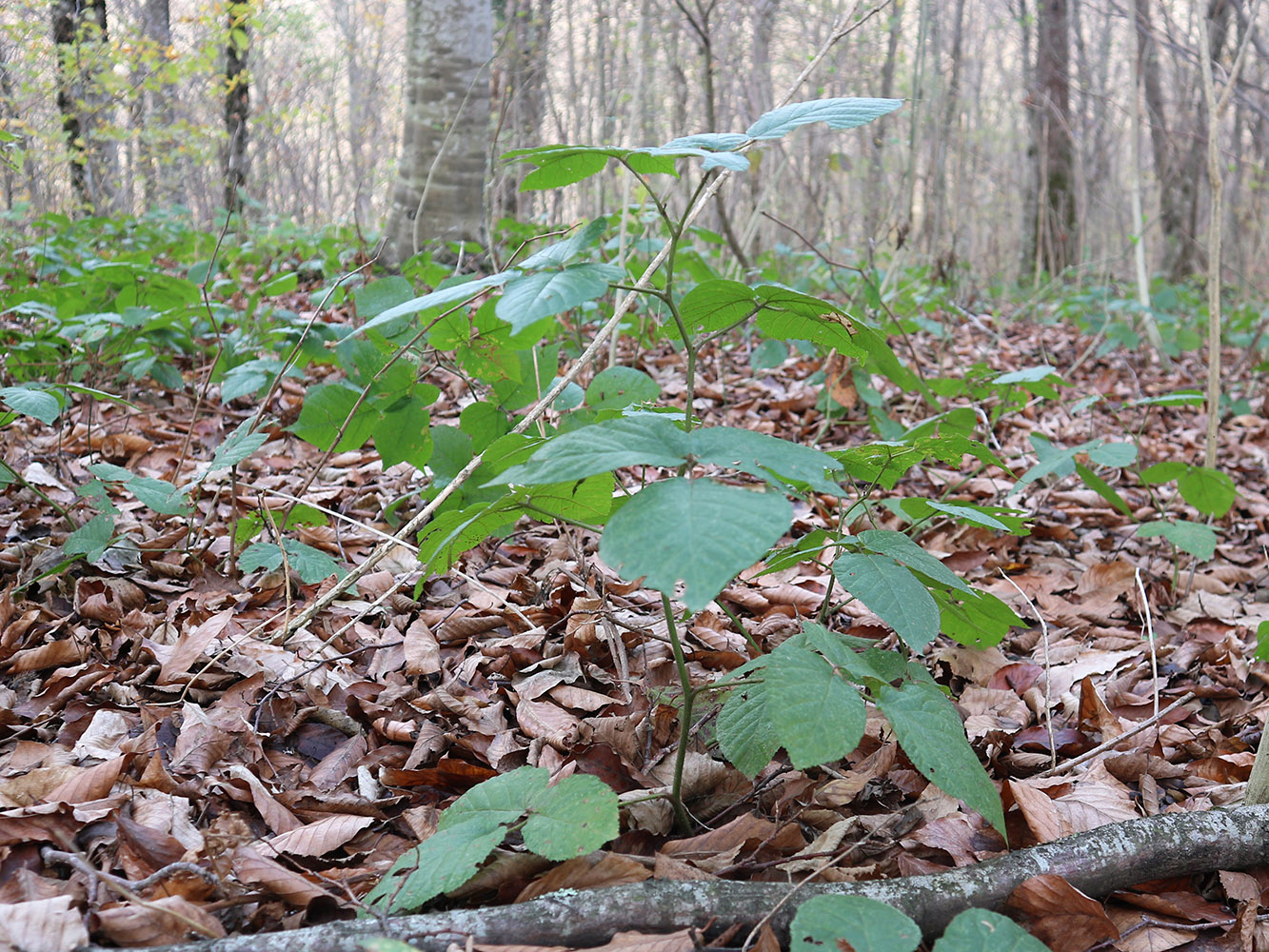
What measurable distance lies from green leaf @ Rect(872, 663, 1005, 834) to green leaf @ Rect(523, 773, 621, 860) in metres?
0.32

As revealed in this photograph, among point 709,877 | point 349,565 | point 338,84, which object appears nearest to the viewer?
point 709,877

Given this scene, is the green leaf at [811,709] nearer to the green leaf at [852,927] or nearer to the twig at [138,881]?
the green leaf at [852,927]

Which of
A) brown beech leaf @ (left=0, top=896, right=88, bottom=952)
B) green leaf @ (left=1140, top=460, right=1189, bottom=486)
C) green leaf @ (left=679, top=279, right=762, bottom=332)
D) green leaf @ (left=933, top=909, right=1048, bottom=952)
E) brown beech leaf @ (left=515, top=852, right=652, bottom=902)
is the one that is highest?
green leaf @ (left=679, top=279, right=762, bottom=332)

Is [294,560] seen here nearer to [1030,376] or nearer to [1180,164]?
[1030,376]

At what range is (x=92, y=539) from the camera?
5.27ft

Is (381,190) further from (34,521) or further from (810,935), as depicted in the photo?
(810,935)

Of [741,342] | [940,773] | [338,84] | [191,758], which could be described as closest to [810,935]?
[940,773]

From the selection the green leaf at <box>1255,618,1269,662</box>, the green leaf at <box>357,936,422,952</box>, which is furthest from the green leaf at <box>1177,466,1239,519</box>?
the green leaf at <box>357,936,422,952</box>

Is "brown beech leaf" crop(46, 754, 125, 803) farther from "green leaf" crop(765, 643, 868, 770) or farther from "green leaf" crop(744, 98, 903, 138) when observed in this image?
"green leaf" crop(744, 98, 903, 138)

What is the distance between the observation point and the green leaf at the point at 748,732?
104 centimetres

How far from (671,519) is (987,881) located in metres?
0.62

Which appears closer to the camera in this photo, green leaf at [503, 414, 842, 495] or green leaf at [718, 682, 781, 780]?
green leaf at [503, 414, 842, 495]

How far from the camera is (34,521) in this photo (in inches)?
78.7

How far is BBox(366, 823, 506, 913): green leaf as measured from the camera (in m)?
0.87
